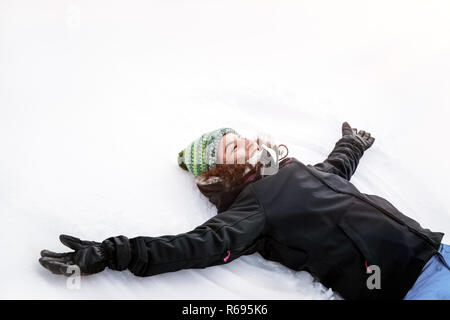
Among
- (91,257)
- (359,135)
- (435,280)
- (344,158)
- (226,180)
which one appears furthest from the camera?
(359,135)

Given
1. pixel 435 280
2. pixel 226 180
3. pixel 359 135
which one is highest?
pixel 359 135

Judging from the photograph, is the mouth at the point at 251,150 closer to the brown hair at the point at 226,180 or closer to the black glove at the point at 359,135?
the brown hair at the point at 226,180

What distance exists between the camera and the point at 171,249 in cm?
103

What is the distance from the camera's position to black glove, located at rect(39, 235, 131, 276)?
99 centimetres

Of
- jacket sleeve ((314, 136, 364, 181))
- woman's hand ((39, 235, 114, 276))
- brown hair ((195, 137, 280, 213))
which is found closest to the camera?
woman's hand ((39, 235, 114, 276))

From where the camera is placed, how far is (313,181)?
1.21m

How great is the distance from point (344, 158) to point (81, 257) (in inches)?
33.4

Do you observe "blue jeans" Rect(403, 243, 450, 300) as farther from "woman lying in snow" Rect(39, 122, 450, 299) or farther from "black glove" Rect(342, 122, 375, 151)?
"black glove" Rect(342, 122, 375, 151)

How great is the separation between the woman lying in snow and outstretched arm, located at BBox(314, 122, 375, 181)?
125 mm

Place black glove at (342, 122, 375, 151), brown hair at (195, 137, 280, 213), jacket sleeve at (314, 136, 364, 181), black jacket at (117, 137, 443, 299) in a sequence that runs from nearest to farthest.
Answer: black jacket at (117, 137, 443, 299) → brown hair at (195, 137, 280, 213) → jacket sleeve at (314, 136, 364, 181) → black glove at (342, 122, 375, 151)

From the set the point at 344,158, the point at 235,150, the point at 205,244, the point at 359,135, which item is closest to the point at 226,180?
the point at 235,150

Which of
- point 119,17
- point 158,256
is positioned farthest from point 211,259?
point 119,17

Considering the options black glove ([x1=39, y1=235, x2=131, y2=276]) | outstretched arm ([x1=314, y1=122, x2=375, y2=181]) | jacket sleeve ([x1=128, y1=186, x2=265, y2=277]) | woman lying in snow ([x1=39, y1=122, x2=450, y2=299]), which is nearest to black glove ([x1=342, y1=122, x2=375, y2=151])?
outstretched arm ([x1=314, y1=122, x2=375, y2=181])

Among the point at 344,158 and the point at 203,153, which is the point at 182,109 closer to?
the point at 203,153
